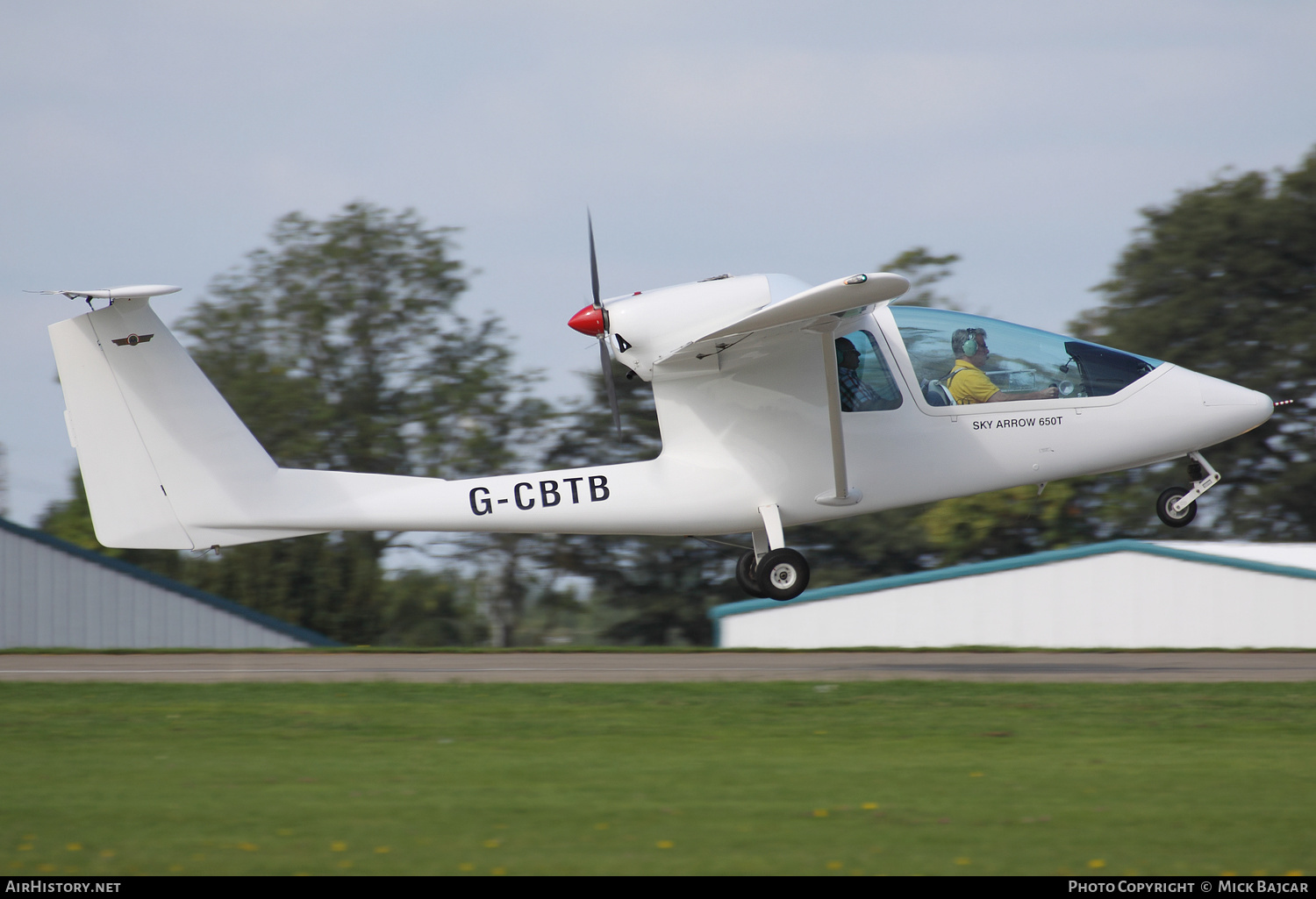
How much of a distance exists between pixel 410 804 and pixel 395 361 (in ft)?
89.3

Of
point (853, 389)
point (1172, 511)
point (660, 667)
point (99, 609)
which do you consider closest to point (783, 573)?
point (853, 389)

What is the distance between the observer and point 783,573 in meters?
13.1

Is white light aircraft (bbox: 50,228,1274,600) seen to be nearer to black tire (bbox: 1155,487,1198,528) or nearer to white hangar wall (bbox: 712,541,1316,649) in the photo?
black tire (bbox: 1155,487,1198,528)

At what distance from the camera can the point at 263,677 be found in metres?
14.9

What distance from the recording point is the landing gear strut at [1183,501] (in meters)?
13.2

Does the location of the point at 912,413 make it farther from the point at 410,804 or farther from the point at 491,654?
the point at 491,654

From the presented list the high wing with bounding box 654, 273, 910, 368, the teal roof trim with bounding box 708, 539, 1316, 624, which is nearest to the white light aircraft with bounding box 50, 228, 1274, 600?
the high wing with bounding box 654, 273, 910, 368

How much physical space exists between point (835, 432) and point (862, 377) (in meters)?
0.79

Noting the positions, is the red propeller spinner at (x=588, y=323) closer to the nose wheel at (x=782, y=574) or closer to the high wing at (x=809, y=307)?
the high wing at (x=809, y=307)

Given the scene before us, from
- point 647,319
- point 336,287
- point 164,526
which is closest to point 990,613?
point 647,319

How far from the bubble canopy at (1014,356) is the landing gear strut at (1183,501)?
4.07 feet

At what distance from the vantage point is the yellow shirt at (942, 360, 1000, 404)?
13.0 m

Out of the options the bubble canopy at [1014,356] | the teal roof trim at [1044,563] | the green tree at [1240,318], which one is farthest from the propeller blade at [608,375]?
the green tree at [1240,318]

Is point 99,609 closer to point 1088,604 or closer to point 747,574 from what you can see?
point 747,574
